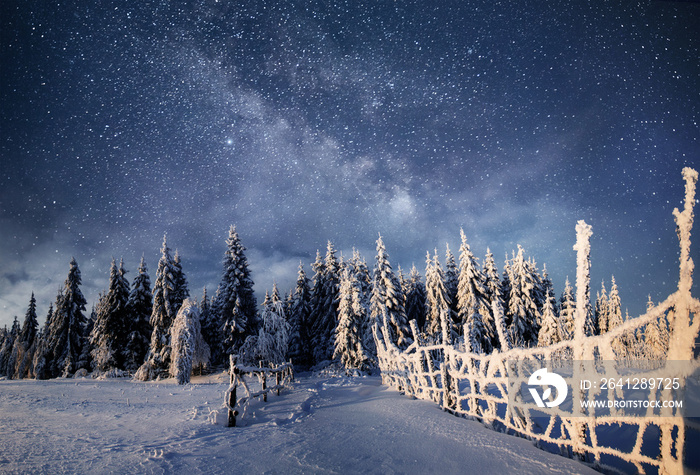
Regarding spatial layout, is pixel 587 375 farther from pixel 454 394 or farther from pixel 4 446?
pixel 4 446

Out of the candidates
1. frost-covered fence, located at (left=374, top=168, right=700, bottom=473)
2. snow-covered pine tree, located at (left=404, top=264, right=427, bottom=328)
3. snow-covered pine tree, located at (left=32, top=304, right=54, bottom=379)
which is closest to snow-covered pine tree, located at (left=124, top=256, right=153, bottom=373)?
snow-covered pine tree, located at (left=32, top=304, right=54, bottom=379)

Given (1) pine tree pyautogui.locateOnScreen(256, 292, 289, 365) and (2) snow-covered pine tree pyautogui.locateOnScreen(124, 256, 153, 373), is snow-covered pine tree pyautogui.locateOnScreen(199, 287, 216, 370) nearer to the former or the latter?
(2) snow-covered pine tree pyautogui.locateOnScreen(124, 256, 153, 373)

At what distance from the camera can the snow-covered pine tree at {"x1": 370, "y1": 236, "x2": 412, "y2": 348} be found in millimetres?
26328

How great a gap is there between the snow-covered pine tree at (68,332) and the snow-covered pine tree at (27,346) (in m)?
4.67

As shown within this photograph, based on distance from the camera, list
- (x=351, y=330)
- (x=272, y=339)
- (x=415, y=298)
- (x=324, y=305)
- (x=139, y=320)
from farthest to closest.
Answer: (x=415, y=298)
(x=324, y=305)
(x=139, y=320)
(x=351, y=330)
(x=272, y=339)

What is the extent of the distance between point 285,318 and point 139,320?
14071mm

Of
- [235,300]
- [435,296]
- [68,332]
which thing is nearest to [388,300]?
[435,296]

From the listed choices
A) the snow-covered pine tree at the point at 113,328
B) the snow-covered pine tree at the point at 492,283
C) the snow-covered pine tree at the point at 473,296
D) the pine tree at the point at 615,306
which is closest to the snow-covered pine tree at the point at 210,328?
the snow-covered pine tree at the point at 113,328

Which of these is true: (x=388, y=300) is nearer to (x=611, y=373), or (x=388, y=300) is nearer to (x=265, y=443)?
(x=265, y=443)

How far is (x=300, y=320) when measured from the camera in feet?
110

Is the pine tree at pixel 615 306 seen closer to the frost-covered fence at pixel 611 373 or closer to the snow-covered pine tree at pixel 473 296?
the snow-covered pine tree at pixel 473 296

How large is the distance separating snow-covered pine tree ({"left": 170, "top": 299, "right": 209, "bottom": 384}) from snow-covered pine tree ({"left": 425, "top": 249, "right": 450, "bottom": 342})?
19827 millimetres

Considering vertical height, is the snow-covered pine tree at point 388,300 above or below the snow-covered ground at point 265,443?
above

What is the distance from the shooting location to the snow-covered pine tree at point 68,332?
3100 cm
